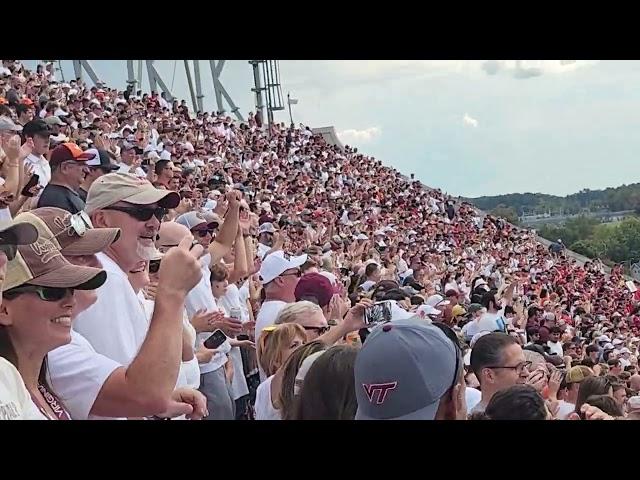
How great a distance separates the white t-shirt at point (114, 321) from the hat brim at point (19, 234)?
46 cm

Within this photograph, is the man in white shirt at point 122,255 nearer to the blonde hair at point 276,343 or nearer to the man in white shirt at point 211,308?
the man in white shirt at point 211,308

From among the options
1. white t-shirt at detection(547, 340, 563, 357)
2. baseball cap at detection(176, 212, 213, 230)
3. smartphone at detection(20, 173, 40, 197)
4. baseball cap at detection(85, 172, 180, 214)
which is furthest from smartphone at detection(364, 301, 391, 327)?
white t-shirt at detection(547, 340, 563, 357)

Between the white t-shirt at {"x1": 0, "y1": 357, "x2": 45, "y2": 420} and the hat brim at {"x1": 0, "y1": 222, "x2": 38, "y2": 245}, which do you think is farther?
the hat brim at {"x1": 0, "y1": 222, "x2": 38, "y2": 245}

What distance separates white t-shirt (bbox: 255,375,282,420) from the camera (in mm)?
2684

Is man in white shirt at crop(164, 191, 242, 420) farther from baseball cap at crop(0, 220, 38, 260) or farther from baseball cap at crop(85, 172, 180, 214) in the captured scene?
baseball cap at crop(0, 220, 38, 260)

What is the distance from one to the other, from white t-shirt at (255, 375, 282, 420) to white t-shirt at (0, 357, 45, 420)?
962mm

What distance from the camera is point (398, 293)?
206 inches

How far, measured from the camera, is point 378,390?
186 cm

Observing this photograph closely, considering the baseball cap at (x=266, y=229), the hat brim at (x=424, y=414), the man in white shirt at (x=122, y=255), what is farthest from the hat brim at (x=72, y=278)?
the baseball cap at (x=266, y=229)

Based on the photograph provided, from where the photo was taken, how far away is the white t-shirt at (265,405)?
268cm

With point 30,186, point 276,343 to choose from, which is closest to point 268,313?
point 276,343
